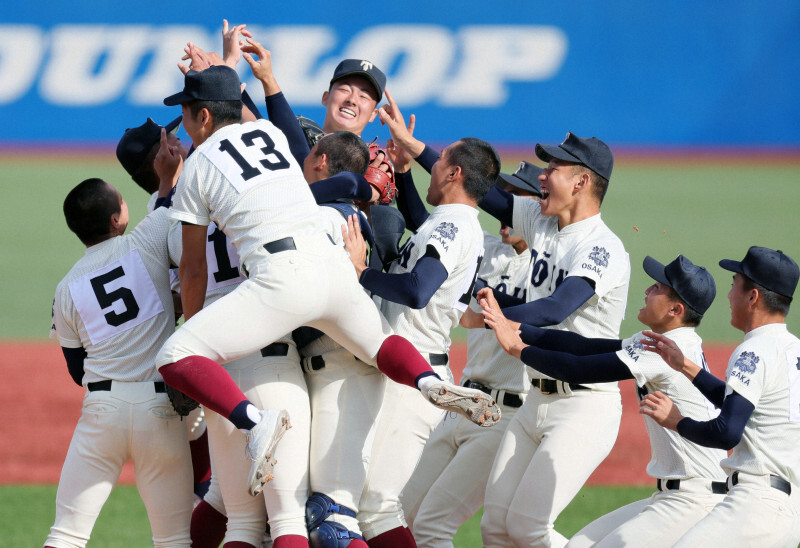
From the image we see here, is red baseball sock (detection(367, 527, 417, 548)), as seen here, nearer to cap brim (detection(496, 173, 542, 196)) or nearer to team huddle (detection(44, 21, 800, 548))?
team huddle (detection(44, 21, 800, 548))

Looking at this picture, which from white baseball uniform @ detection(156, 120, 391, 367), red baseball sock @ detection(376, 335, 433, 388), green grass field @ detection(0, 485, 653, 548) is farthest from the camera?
green grass field @ detection(0, 485, 653, 548)

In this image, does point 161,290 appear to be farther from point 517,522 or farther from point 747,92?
point 747,92

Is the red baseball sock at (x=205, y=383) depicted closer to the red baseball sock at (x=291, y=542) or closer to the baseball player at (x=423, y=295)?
the red baseball sock at (x=291, y=542)

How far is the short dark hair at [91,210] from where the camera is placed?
14.7ft

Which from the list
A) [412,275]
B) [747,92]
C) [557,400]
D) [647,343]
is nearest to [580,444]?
[557,400]

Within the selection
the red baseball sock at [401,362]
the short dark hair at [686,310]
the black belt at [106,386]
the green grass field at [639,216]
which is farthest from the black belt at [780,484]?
the green grass field at [639,216]

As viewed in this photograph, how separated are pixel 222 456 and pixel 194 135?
1.37 metres

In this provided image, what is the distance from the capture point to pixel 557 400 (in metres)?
4.61

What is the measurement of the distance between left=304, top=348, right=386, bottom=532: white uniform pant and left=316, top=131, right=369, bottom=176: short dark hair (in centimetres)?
86

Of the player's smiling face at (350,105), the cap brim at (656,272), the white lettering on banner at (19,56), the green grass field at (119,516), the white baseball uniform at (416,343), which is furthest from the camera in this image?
the white lettering on banner at (19,56)

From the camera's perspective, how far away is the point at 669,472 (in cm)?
434

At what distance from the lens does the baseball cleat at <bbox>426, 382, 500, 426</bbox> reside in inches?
148

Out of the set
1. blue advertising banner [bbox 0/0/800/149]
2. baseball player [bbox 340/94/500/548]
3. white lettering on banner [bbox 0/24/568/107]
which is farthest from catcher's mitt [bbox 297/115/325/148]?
white lettering on banner [bbox 0/24/568/107]

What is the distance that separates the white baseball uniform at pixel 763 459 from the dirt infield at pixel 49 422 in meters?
4.59
